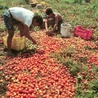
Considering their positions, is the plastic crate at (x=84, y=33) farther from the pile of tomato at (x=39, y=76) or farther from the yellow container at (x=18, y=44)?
the yellow container at (x=18, y=44)

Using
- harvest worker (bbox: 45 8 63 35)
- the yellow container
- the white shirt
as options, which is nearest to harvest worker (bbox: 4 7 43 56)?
the white shirt

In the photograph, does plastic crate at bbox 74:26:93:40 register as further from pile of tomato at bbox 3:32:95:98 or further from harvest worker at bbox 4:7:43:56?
harvest worker at bbox 4:7:43:56

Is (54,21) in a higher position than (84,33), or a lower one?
higher

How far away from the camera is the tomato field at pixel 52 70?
6574 millimetres

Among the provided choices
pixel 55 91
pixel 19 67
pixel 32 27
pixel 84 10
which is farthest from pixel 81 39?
pixel 84 10

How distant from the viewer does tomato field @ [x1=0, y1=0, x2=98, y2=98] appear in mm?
6574

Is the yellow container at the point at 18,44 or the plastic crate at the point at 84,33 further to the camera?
the plastic crate at the point at 84,33

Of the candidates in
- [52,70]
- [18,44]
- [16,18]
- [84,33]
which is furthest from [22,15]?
[84,33]

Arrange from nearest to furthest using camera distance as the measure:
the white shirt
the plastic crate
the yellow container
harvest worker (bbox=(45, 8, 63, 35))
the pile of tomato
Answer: the pile of tomato < the white shirt < the yellow container < harvest worker (bbox=(45, 8, 63, 35)) < the plastic crate

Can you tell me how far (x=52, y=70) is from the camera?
7574 mm

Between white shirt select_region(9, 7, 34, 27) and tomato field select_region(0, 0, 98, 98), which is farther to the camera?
white shirt select_region(9, 7, 34, 27)

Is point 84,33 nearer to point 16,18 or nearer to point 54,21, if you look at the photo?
point 54,21

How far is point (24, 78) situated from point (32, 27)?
5.08m

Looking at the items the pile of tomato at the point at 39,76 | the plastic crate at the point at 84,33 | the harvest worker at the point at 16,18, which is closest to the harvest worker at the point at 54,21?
the plastic crate at the point at 84,33
